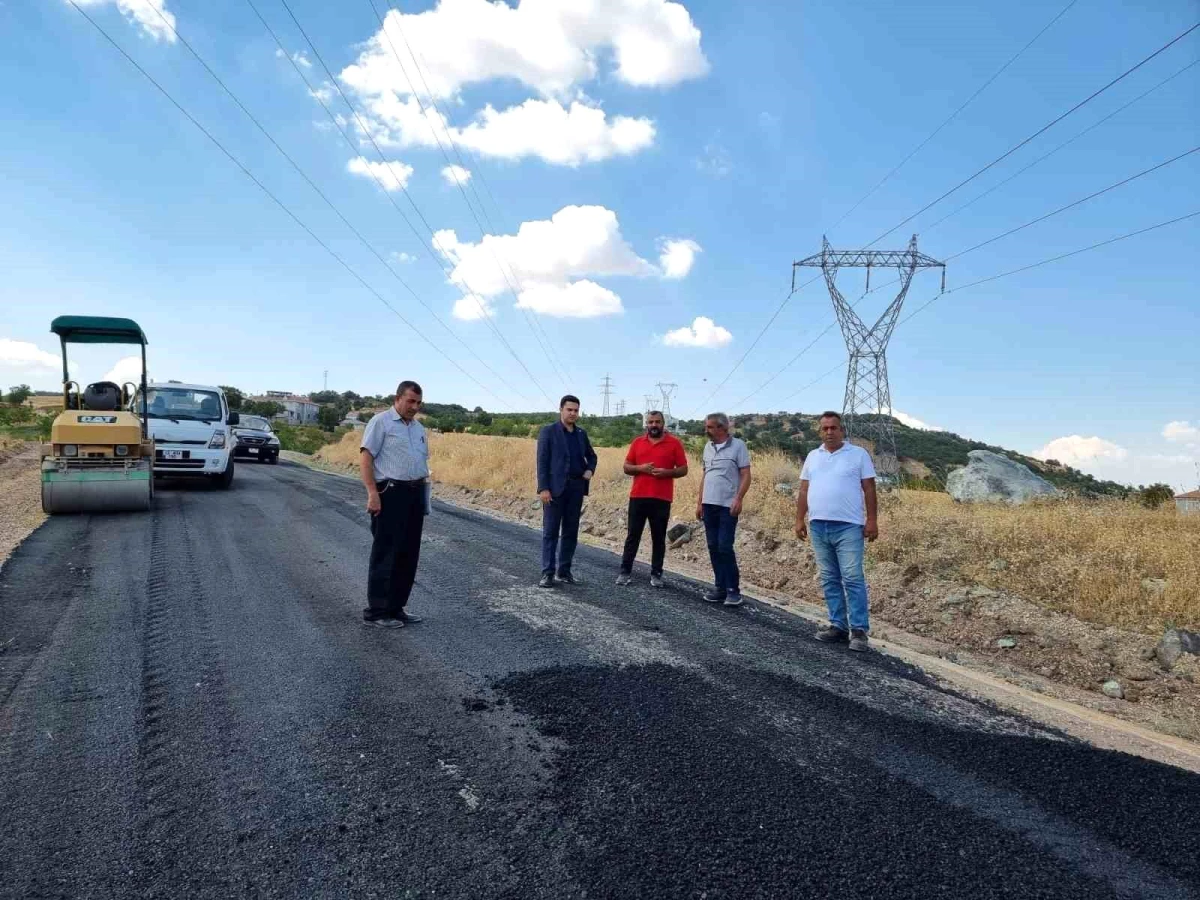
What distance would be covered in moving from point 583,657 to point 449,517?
8.63 m

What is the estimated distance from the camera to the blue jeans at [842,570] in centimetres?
596

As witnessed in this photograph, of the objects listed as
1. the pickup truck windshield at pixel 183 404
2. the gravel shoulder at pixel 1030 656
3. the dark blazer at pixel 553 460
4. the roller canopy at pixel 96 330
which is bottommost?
the gravel shoulder at pixel 1030 656

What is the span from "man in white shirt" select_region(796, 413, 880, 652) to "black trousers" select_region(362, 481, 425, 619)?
126 inches

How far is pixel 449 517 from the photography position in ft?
43.4

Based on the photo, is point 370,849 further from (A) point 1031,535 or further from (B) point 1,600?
(A) point 1031,535

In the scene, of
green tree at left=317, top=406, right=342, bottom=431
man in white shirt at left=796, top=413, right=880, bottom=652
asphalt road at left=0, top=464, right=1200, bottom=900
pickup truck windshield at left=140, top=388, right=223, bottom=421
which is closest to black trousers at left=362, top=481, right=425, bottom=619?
asphalt road at left=0, top=464, right=1200, bottom=900

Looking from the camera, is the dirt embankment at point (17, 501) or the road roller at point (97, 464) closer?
the dirt embankment at point (17, 501)

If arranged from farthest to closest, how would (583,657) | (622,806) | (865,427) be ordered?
(865,427), (583,657), (622,806)

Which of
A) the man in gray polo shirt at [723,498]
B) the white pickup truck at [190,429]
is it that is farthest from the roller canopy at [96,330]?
the man in gray polo shirt at [723,498]

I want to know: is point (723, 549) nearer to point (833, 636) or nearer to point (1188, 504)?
point (833, 636)

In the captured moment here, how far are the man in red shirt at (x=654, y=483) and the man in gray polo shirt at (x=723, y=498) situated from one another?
367 mm

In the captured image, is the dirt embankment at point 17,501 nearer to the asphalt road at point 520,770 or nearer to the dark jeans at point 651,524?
the asphalt road at point 520,770

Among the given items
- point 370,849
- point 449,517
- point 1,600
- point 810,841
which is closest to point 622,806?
point 810,841

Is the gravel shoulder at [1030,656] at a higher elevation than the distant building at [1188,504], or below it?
below
